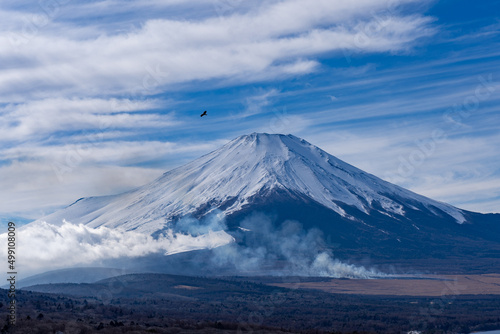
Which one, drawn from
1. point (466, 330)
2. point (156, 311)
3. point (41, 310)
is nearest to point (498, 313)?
point (466, 330)

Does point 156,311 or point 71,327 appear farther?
point 156,311

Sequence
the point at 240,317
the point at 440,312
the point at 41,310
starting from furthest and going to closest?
the point at 440,312 < the point at 240,317 < the point at 41,310

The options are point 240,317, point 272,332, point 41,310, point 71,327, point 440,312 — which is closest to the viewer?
point 71,327

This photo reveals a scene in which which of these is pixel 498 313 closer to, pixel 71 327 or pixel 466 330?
pixel 466 330

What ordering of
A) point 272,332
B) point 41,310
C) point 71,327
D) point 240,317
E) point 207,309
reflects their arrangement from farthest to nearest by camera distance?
1. point 207,309
2. point 240,317
3. point 41,310
4. point 272,332
5. point 71,327

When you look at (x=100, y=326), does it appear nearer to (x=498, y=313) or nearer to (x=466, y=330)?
(x=466, y=330)

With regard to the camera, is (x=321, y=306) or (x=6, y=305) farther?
(x=321, y=306)

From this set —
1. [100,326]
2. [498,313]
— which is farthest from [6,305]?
[498,313]

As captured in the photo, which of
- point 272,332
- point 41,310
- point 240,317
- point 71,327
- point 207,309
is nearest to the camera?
point 71,327

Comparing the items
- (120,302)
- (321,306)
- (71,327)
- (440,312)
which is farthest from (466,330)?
(71,327)
